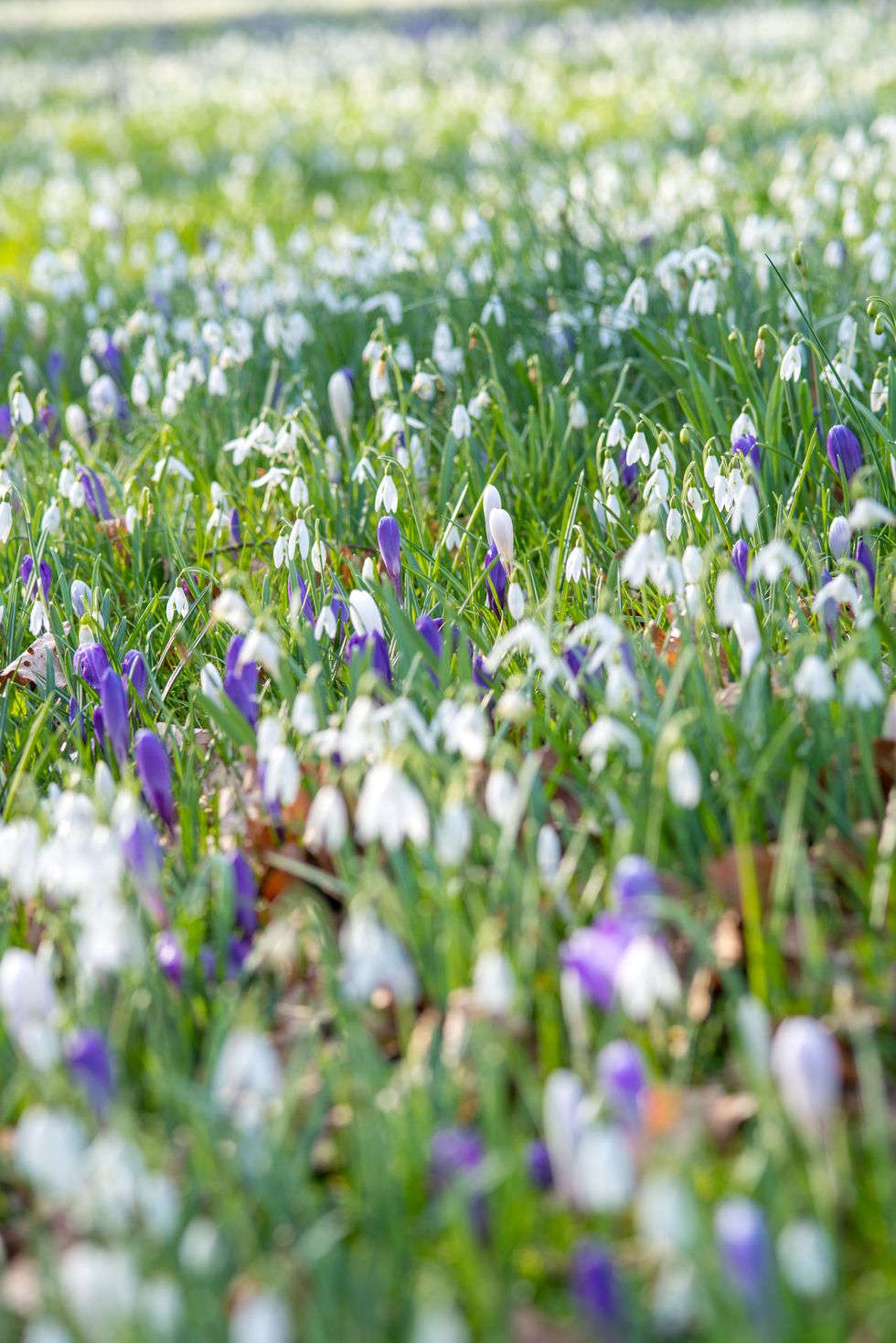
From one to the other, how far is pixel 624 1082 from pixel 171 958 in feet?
2.46

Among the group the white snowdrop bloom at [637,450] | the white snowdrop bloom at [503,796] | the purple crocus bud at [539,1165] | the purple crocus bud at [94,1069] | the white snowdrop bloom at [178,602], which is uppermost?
the white snowdrop bloom at [637,450]

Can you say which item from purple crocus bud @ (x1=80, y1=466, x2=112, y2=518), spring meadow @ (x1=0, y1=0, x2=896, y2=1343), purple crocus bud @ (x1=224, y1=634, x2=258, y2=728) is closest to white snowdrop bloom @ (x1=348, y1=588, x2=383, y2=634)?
spring meadow @ (x1=0, y1=0, x2=896, y2=1343)

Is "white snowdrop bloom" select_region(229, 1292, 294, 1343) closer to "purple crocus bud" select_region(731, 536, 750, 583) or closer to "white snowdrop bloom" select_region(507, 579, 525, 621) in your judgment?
"white snowdrop bloom" select_region(507, 579, 525, 621)

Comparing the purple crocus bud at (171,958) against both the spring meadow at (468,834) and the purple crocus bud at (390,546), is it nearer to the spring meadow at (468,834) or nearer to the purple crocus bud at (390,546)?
the spring meadow at (468,834)

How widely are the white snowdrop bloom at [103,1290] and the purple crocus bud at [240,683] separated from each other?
1.14 metres

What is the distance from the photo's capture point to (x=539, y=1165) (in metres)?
1.58

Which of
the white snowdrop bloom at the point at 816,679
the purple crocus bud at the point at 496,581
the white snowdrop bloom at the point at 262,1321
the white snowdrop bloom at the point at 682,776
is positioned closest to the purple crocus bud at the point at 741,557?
the purple crocus bud at the point at 496,581

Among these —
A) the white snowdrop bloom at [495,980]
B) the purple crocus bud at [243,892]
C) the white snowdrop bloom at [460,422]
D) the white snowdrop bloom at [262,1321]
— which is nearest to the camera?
the white snowdrop bloom at [262,1321]

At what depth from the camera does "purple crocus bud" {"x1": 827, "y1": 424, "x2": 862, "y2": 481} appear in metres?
2.71

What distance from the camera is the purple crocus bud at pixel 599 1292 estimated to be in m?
1.34

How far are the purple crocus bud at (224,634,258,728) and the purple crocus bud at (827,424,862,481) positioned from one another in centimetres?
124

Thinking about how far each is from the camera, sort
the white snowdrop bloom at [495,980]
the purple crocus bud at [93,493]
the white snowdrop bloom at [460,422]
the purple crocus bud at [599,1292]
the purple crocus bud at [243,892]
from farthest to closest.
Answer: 1. the purple crocus bud at [93,493]
2. the white snowdrop bloom at [460,422]
3. the purple crocus bud at [243,892]
4. the white snowdrop bloom at [495,980]
5. the purple crocus bud at [599,1292]

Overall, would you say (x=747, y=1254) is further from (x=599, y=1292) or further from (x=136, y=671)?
(x=136, y=671)

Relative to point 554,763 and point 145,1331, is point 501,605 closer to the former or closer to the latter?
point 554,763
